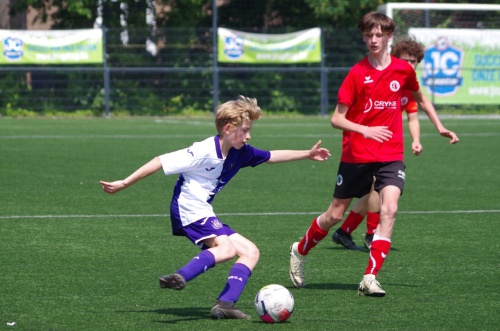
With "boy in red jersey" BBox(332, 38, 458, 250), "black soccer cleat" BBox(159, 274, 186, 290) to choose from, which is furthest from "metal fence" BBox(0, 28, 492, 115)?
"black soccer cleat" BBox(159, 274, 186, 290)

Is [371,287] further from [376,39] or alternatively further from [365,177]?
[376,39]

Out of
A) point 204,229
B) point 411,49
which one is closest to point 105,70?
point 411,49

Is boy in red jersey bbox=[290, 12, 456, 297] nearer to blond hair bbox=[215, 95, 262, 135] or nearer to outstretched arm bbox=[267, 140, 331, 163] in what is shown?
outstretched arm bbox=[267, 140, 331, 163]

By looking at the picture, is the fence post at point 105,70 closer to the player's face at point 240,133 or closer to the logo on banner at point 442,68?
the logo on banner at point 442,68

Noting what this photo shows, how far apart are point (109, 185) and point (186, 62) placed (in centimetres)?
2440

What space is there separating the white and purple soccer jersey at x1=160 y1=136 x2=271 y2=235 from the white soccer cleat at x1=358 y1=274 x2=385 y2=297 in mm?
1121

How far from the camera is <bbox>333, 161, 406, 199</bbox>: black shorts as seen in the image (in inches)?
284

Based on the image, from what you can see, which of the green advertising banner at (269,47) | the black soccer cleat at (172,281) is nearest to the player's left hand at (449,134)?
the black soccer cleat at (172,281)

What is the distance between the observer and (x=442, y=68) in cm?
2939

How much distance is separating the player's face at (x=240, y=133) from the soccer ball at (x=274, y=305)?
0.88 metres

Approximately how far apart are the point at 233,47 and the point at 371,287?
76.7ft

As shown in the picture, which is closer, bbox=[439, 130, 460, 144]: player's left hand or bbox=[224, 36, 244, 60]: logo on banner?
bbox=[439, 130, 460, 144]: player's left hand

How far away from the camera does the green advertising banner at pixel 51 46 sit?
28609mm

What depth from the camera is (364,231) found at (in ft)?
33.5
